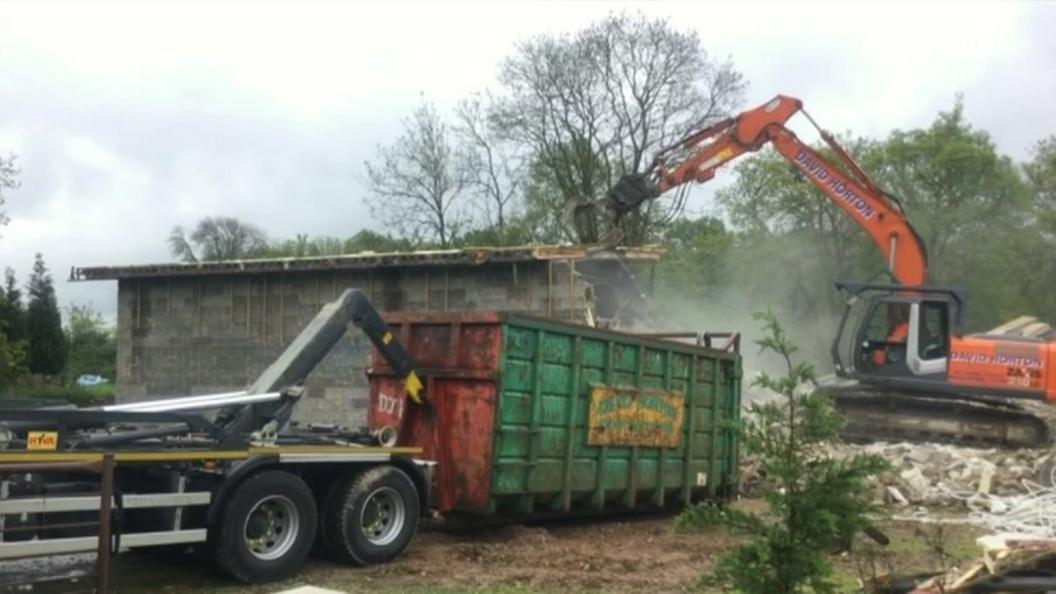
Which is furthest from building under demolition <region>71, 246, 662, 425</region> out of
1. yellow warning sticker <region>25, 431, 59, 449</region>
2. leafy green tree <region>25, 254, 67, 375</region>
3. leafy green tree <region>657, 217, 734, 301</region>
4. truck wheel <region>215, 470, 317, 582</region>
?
leafy green tree <region>25, 254, 67, 375</region>

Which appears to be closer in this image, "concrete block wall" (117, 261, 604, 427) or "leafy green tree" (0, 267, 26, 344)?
"concrete block wall" (117, 261, 604, 427)

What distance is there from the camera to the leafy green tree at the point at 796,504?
215 inches

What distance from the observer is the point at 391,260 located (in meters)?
21.8

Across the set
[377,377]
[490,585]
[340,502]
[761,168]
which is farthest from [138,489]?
[761,168]

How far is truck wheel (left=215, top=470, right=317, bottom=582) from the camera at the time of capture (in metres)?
9.34

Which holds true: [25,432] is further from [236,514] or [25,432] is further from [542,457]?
[542,457]

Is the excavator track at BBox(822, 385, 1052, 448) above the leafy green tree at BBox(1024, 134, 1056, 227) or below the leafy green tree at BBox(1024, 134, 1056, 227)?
below

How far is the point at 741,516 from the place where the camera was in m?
5.66

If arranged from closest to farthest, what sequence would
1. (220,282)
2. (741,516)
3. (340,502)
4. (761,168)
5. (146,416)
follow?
1. (741,516)
2. (146,416)
3. (340,502)
4. (220,282)
5. (761,168)

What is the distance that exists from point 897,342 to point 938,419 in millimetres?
1638

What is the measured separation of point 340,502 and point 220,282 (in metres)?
14.4

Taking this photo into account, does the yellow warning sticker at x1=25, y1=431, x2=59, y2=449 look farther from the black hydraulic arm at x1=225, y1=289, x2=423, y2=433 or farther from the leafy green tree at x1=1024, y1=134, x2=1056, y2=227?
the leafy green tree at x1=1024, y1=134, x2=1056, y2=227

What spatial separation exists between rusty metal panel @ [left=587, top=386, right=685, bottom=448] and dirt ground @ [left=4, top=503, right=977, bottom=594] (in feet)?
3.47

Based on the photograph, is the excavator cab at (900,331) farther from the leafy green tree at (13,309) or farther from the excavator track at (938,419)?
the leafy green tree at (13,309)
